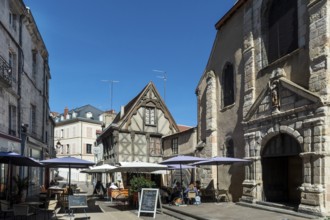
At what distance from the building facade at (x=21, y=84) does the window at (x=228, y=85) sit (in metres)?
8.74

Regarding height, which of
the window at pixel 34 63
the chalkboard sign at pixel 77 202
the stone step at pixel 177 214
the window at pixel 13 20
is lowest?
the stone step at pixel 177 214

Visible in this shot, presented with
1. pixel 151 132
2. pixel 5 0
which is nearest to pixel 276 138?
pixel 5 0

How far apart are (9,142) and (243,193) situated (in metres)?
8.92

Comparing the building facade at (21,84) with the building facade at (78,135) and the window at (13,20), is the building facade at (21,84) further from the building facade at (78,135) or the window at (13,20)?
the building facade at (78,135)

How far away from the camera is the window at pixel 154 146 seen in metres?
28.1

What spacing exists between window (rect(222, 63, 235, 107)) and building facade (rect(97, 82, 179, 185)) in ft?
37.8

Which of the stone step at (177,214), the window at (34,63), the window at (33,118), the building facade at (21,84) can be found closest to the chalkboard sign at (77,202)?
the stone step at (177,214)

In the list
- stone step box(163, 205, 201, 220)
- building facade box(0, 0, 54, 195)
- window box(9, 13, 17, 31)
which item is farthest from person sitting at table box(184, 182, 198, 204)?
window box(9, 13, 17, 31)

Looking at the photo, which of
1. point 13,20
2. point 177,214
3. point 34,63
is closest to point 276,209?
point 177,214

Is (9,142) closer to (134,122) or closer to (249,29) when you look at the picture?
(249,29)

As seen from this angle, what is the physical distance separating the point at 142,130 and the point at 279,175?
15719 millimetres

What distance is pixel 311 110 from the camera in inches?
412

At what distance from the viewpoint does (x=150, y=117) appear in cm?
2878

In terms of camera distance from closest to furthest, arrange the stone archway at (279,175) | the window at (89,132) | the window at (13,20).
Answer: the stone archway at (279,175), the window at (13,20), the window at (89,132)
